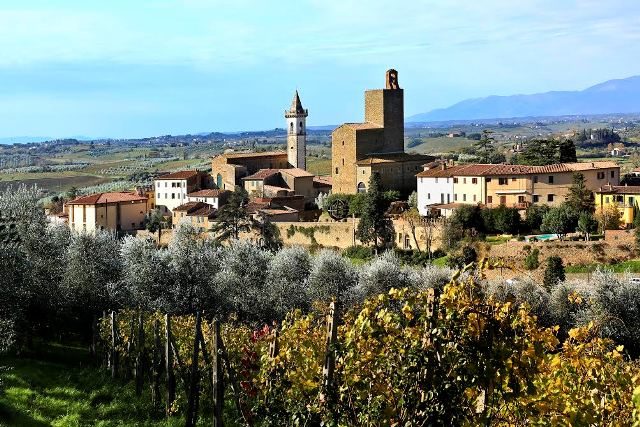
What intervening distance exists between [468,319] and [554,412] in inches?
47.0

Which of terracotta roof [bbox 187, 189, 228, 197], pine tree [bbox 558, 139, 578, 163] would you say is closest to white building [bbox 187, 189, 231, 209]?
terracotta roof [bbox 187, 189, 228, 197]

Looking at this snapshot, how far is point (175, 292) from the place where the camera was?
3294 cm

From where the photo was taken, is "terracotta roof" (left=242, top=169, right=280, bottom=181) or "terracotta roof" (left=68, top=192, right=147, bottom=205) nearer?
"terracotta roof" (left=68, top=192, right=147, bottom=205)

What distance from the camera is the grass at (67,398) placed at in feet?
56.3

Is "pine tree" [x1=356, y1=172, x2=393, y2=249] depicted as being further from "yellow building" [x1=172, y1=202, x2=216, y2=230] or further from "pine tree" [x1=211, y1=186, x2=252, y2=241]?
"yellow building" [x1=172, y1=202, x2=216, y2=230]

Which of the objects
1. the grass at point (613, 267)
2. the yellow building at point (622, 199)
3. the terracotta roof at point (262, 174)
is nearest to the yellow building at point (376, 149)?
the terracotta roof at point (262, 174)

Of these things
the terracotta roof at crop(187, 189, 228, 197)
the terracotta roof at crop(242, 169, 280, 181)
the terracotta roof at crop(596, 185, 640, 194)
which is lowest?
the terracotta roof at crop(187, 189, 228, 197)

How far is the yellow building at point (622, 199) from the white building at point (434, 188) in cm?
930

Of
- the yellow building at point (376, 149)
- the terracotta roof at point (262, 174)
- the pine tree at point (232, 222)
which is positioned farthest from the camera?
the terracotta roof at point (262, 174)

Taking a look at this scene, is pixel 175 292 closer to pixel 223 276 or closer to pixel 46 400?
pixel 223 276

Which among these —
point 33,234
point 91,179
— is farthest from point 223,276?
point 91,179

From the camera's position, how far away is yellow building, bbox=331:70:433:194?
203ft

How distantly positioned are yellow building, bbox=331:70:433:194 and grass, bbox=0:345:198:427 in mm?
40183

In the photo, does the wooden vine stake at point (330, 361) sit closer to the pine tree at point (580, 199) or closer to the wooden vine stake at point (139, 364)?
the wooden vine stake at point (139, 364)
